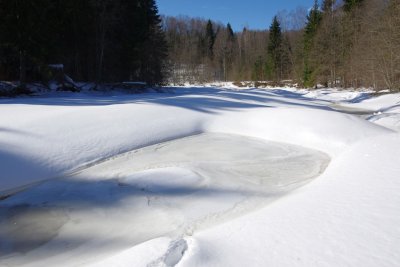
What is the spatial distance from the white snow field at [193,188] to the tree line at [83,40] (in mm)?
8337

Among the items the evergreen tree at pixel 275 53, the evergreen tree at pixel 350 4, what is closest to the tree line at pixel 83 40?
the evergreen tree at pixel 350 4

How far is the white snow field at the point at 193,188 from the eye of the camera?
276 cm

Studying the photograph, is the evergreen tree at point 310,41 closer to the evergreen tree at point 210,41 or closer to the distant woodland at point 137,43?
the distant woodland at point 137,43

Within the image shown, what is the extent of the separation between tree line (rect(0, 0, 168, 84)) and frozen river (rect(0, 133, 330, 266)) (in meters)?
12.0

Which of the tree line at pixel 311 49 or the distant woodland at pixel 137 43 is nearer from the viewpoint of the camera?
the distant woodland at pixel 137 43

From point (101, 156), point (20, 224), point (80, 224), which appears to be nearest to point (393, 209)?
point (80, 224)

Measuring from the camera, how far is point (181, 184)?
5117 millimetres

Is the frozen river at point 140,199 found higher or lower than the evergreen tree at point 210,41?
lower

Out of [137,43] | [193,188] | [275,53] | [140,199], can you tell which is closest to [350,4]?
[275,53]

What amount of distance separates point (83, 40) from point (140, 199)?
2076 cm

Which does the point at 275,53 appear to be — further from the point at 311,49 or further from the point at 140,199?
the point at 140,199

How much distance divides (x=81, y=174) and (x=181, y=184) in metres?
1.81

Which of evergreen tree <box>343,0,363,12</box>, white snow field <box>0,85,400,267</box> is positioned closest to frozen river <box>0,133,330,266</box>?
white snow field <box>0,85,400,267</box>

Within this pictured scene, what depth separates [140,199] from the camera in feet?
15.3
